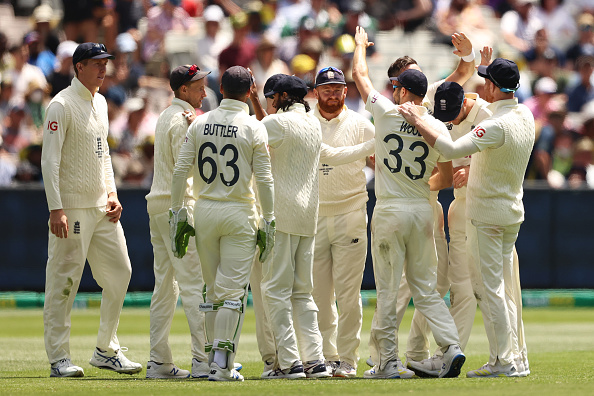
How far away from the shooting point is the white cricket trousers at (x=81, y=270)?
30.3 feet

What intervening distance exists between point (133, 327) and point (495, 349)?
6.37m

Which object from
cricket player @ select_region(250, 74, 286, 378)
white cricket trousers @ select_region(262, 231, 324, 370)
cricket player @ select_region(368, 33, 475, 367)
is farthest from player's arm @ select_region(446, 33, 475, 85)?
white cricket trousers @ select_region(262, 231, 324, 370)

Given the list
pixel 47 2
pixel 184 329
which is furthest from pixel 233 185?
pixel 47 2

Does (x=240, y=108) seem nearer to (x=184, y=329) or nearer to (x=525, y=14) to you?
(x=184, y=329)

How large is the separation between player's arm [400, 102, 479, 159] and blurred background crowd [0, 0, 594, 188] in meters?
7.48

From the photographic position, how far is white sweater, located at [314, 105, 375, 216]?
9.74 m

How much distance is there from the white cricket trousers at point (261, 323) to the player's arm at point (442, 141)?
189cm

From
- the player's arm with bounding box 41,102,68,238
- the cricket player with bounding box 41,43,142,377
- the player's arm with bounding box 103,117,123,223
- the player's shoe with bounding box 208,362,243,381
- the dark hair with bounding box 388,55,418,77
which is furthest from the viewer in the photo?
the dark hair with bounding box 388,55,418,77

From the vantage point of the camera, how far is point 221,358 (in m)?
8.52

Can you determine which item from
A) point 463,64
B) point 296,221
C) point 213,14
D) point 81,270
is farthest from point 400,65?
point 213,14

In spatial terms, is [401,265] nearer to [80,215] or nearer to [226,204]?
[226,204]

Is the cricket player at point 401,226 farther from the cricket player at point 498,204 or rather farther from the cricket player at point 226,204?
the cricket player at point 226,204

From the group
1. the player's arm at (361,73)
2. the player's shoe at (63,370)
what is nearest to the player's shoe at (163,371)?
the player's shoe at (63,370)

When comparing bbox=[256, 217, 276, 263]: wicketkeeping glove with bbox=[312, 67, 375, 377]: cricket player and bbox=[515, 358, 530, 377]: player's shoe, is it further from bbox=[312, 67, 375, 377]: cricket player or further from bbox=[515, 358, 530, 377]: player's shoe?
bbox=[515, 358, 530, 377]: player's shoe
